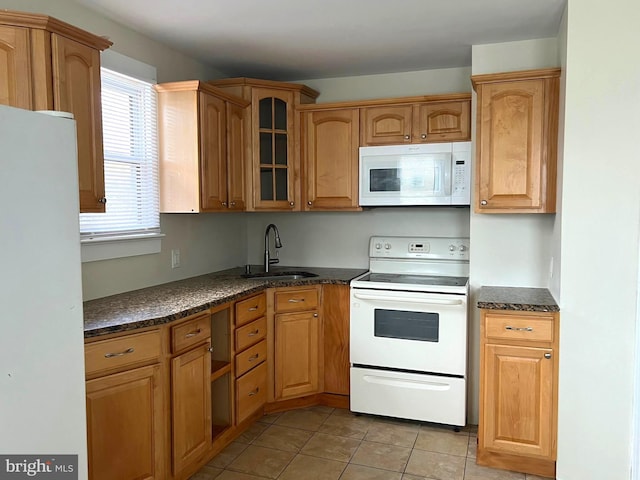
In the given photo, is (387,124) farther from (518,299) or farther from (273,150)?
(518,299)

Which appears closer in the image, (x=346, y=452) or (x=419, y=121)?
(x=346, y=452)

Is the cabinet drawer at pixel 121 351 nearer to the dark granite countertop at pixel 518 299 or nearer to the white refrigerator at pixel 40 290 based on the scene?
the white refrigerator at pixel 40 290

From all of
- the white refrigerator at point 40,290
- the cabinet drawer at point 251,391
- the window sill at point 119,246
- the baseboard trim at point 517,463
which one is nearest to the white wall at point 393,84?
the window sill at point 119,246

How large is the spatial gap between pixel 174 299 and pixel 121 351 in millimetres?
589

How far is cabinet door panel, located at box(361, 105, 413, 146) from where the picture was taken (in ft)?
11.3

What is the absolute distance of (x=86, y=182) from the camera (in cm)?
215

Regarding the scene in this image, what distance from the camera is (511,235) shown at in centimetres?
313

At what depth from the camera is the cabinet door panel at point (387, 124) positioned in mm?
3436

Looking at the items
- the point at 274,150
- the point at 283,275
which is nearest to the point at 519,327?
the point at 283,275

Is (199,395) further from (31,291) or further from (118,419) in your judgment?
(31,291)

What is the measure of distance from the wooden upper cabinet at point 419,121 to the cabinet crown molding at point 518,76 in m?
0.41

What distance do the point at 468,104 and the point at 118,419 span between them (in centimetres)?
274

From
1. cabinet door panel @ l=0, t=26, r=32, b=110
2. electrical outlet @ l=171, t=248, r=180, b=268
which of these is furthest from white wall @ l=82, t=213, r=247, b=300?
cabinet door panel @ l=0, t=26, r=32, b=110

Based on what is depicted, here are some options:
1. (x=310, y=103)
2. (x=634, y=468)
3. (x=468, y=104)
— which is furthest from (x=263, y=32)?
(x=634, y=468)
